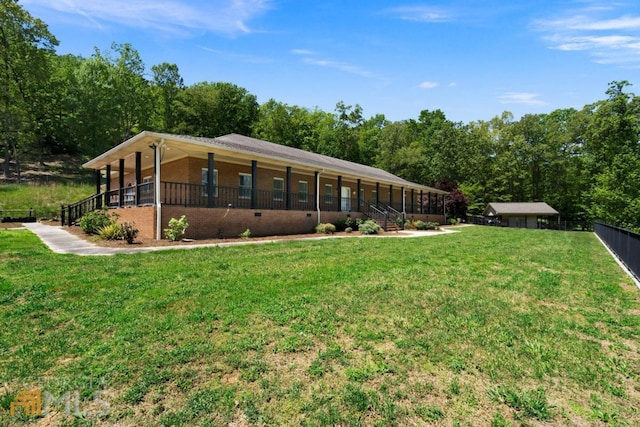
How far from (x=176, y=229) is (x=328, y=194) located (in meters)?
12.7

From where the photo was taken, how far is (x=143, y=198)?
13734 mm

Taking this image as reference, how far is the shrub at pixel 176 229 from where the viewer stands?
37.2ft

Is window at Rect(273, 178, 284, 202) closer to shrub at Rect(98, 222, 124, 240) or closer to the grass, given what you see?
shrub at Rect(98, 222, 124, 240)

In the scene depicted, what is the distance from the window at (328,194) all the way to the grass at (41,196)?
64.9 feet

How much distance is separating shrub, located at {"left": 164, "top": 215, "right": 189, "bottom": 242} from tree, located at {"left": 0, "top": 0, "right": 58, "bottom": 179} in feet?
103

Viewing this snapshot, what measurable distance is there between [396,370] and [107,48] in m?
51.1

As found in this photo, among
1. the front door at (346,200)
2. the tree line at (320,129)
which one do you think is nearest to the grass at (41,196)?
the tree line at (320,129)

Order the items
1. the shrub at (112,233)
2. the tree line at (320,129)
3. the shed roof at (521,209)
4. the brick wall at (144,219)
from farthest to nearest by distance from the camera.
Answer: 1. the shed roof at (521,209)
2. the tree line at (320,129)
3. the brick wall at (144,219)
4. the shrub at (112,233)

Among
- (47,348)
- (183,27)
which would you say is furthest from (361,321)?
(183,27)

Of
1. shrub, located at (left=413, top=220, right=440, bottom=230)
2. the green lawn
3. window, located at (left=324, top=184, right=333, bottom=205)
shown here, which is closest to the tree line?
shrub, located at (left=413, top=220, right=440, bottom=230)

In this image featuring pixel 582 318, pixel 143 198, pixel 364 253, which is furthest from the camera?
pixel 143 198

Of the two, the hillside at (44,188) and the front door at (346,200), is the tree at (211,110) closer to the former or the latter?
the hillside at (44,188)

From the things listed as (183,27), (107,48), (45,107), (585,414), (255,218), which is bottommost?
(585,414)

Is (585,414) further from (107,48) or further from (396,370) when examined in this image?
(107,48)
